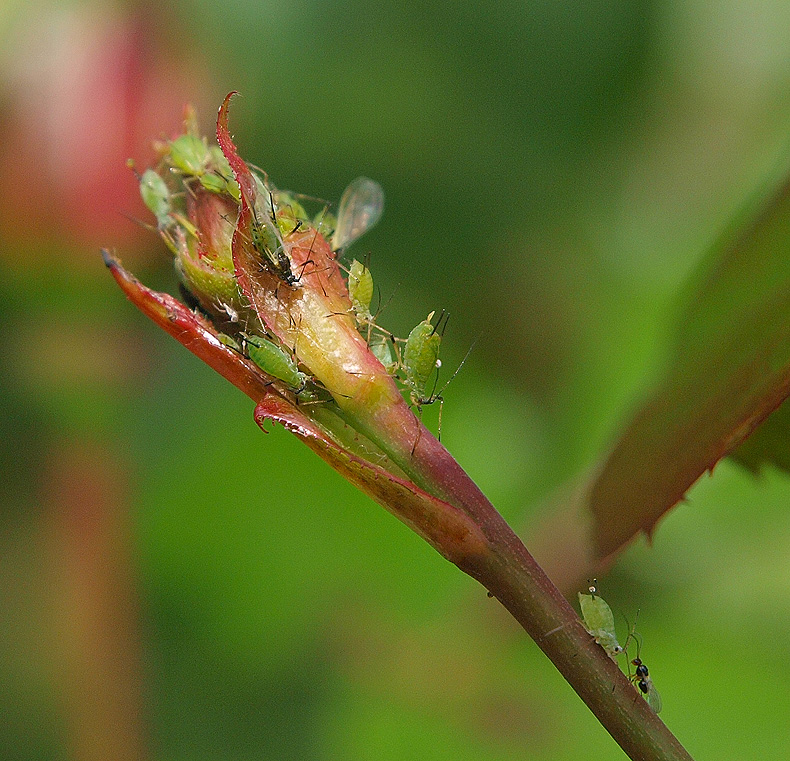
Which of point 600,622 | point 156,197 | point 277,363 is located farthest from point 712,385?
point 156,197

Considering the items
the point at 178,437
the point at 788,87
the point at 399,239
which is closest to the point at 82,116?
the point at 178,437

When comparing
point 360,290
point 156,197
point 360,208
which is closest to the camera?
point 360,290

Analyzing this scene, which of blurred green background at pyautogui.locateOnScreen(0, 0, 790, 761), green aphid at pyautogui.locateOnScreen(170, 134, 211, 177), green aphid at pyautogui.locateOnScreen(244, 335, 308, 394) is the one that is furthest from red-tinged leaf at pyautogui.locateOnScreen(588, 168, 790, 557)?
blurred green background at pyautogui.locateOnScreen(0, 0, 790, 761)

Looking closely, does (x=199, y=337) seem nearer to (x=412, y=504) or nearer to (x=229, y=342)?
(x=229, y=342)

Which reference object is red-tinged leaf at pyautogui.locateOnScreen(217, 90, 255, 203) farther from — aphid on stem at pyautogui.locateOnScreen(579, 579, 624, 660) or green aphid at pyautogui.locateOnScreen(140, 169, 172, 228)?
aphid on stem at pyautogui.locateOnScreen(579, 579, 624, 660)

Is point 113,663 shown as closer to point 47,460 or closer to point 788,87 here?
point 47,460

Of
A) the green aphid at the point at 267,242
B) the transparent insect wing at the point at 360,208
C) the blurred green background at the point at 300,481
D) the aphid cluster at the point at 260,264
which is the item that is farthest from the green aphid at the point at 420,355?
the blurred green background at the point at 300,481

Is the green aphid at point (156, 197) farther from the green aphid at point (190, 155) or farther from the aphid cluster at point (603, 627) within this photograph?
the aphid cluster at point (603, 627)
